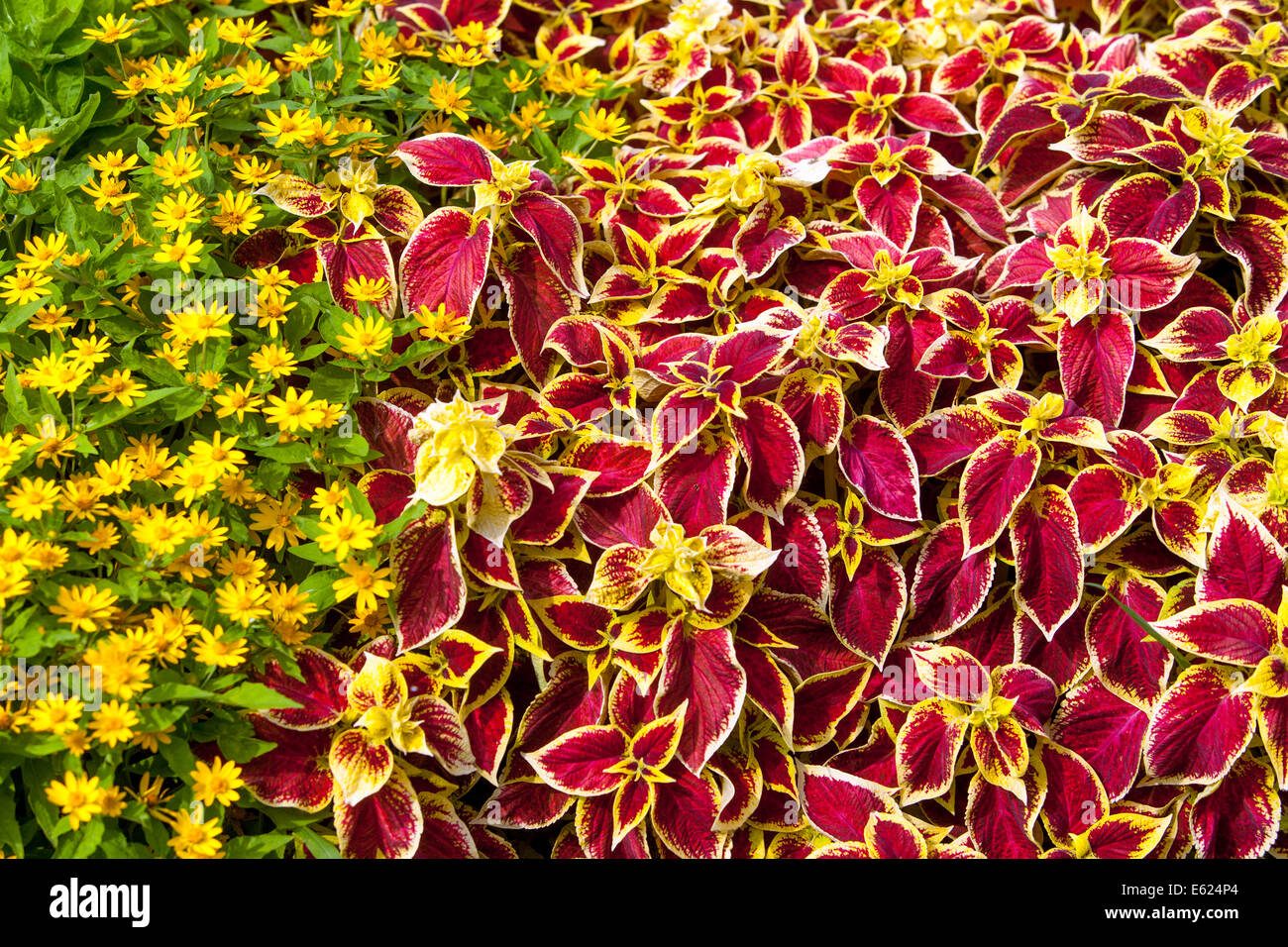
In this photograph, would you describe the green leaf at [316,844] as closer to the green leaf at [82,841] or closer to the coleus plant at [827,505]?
the coleus plant at [827,505]

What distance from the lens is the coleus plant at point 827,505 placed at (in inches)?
60.9

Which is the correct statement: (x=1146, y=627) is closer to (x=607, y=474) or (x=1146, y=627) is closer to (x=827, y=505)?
(x=827, y=505)

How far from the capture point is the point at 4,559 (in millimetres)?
1320

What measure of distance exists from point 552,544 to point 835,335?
20.7 inches

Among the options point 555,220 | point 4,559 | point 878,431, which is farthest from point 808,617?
point 4,559

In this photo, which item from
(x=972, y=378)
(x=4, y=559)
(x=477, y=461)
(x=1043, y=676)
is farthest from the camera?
(x=972, y=378)

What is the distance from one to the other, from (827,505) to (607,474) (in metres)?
0.34

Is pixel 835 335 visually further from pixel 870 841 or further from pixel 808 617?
pixel 870 841

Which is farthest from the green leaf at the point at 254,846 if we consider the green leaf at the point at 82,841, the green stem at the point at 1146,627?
the green stem at the point at 1146,627

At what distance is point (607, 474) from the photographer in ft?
5.47

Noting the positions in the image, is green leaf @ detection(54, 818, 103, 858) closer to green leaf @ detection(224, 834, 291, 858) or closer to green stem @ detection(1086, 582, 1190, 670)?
green leaf @ detection(224, 834, 291, 858)

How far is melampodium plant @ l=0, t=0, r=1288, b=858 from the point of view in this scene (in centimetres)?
A: 145
